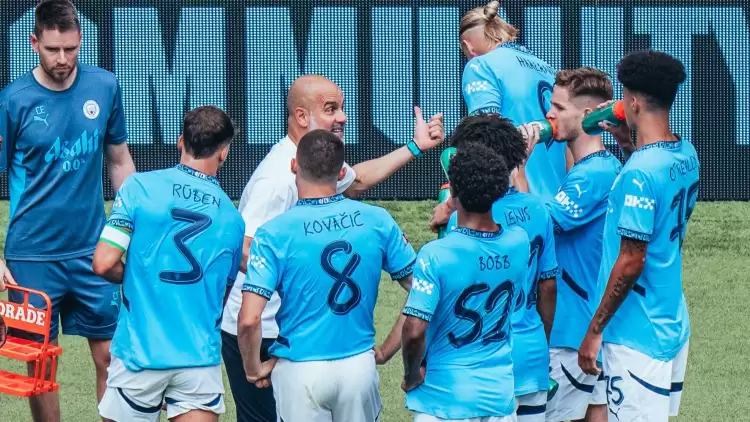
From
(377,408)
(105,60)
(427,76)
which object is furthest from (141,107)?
(377,408)

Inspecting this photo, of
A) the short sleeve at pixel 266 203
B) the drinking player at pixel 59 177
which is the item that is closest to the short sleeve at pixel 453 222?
the short sleeve at pixel 266 203

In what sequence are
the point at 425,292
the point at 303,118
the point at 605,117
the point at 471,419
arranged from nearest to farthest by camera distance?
1. the point at 425,292
2. the point at 471,419
3. the point at 605,117
4. the point at 303,118

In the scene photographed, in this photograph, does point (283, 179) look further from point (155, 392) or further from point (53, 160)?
point (53, 160)

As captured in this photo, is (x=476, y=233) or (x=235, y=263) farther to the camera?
(x=235, y=263)

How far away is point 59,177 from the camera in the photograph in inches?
245

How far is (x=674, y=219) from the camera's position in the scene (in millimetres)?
5066

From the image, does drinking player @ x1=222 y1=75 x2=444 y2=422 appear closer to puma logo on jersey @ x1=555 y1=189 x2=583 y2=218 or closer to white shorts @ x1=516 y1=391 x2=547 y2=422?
puma logo on jersey @ x1=555 y1=189 x2=583 y2=218

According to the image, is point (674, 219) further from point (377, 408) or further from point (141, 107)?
point (141, 107)

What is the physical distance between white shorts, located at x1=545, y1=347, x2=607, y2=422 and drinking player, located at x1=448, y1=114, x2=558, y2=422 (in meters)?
0.72

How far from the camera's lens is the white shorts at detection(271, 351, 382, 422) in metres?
4.83

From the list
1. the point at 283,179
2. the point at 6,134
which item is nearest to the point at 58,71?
the point at 6,134

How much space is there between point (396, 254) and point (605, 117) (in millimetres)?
1260

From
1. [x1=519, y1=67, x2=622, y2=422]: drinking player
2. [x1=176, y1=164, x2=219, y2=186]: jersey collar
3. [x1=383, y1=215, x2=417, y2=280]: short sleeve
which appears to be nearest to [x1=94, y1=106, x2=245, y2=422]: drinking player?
[x1=176, y1=164, x2=219, y2=186]: jersey collar

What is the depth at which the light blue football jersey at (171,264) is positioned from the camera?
16.5ft
